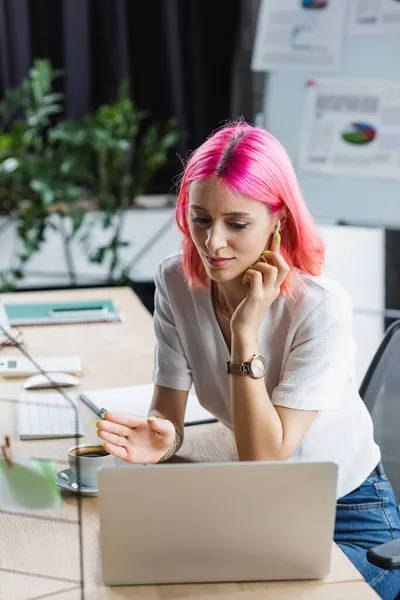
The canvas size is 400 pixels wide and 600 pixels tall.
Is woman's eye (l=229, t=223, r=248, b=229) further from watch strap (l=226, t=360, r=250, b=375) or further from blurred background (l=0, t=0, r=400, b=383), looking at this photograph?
blurred background (l=0, t=0, r=400, b=383)

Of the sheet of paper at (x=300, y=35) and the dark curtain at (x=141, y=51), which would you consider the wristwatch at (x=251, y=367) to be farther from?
the dark curtain at (x=141, y=51)

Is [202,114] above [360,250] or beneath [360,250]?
above

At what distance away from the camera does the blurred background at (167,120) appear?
299 centimetres

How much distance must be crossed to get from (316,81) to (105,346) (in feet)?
4.86

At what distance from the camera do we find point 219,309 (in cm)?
150

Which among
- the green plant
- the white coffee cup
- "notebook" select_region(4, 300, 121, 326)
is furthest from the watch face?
the green plant

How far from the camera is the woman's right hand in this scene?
1.24 m

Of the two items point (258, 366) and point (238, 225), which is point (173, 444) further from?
point (238, 225)

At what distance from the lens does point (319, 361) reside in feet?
4.46

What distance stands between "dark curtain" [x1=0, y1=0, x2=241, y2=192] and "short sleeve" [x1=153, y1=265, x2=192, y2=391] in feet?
8.15

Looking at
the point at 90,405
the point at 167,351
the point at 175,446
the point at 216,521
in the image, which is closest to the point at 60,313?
the point at 90,405

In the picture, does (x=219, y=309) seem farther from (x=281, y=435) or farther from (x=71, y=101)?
(x=71, y=101)

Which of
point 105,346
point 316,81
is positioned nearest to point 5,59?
point 316,81

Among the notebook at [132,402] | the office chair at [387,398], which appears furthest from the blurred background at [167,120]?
the notebook at [132,402]
